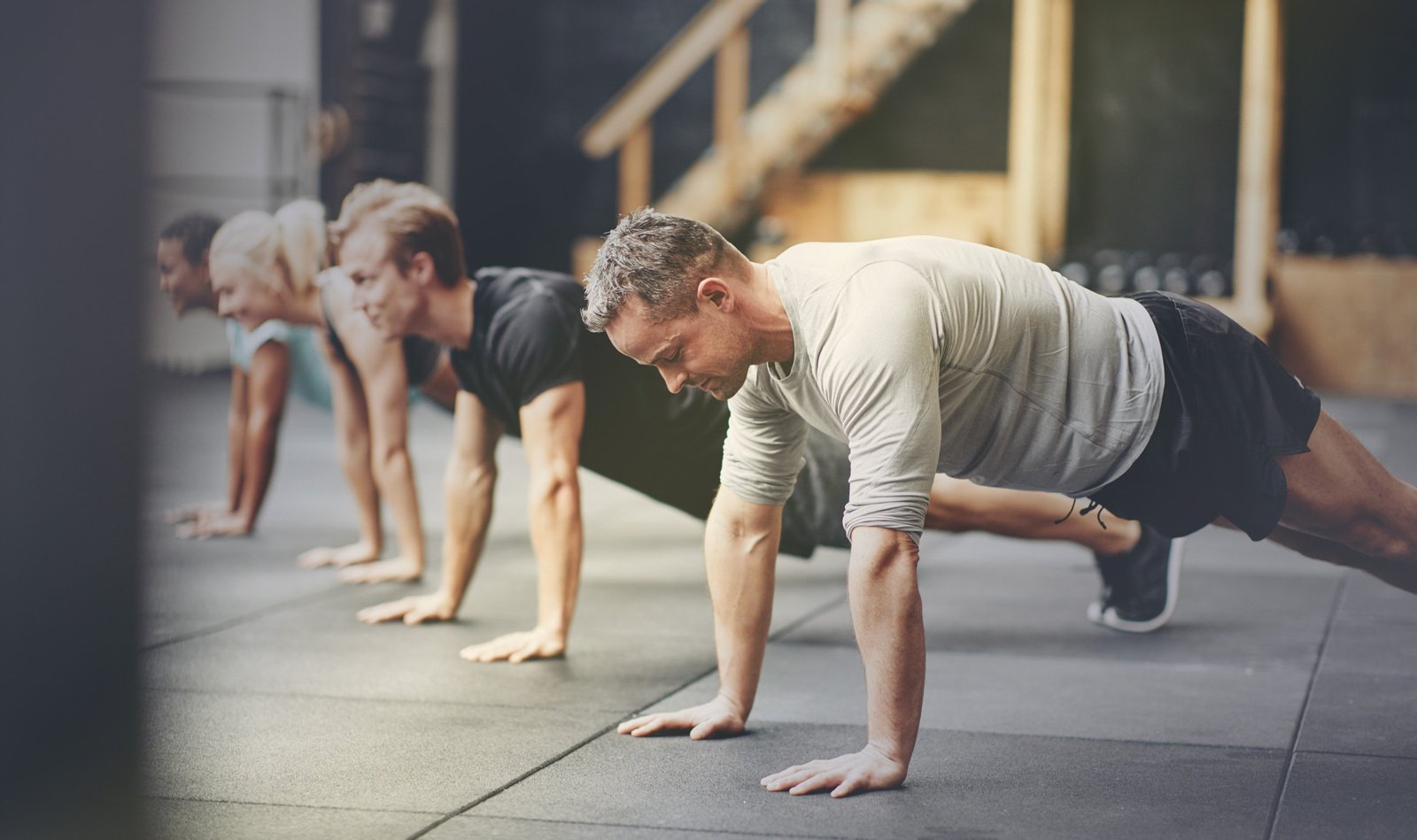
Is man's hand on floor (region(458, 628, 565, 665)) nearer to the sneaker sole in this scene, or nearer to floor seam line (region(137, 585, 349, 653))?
floor seam line (region(137, 585, 349, 653))

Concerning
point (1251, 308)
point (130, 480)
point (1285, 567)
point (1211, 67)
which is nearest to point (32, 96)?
point (130, 480)

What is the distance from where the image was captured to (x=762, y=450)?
302 centimetres

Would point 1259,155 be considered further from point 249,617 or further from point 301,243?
point 249,617

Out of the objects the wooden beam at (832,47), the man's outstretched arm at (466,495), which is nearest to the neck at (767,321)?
the man's outstretched arm at (466,495)

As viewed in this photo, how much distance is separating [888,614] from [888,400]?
0.34m

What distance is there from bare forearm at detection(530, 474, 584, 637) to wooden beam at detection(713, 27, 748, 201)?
8.26 meters

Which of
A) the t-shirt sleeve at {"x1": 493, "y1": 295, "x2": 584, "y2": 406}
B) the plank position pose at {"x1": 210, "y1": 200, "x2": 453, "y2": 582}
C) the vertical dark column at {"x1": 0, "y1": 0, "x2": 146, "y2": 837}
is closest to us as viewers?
the vertical dark column at {"x1": 0, "y1": 0, "x2": 146, "y2": 837}

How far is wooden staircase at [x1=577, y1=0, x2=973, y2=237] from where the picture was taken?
12.0 meters

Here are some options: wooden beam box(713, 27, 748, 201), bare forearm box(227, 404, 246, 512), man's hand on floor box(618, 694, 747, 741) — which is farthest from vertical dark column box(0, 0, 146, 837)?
wooden beam box(713, 27, 748, 201)

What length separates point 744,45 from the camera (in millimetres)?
13562

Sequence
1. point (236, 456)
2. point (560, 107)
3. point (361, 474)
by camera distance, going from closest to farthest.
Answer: point (361, 474)
point (236, 456)
point (560, 107)

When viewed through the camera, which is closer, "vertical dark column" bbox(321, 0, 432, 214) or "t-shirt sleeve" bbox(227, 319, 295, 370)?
"t-shirt sleeve" bbox(227, 319, 295, 370)

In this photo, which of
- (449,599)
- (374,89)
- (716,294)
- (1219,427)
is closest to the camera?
(716,294)

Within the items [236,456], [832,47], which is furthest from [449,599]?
[832,47]
